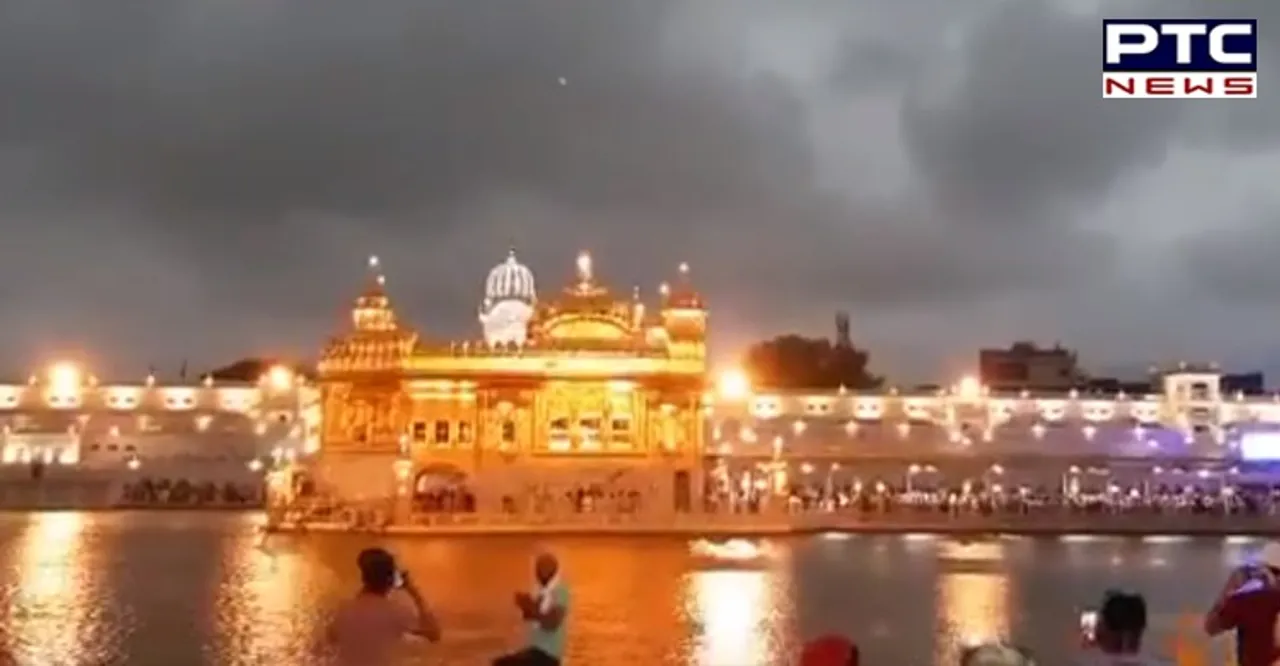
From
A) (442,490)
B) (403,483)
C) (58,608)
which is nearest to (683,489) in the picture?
(442,490)

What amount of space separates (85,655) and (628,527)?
110ft

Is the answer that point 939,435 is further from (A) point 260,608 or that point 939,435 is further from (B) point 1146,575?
(A) point 260,608

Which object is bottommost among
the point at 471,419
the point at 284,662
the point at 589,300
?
the point at 284,662

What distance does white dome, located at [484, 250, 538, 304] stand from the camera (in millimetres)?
77312

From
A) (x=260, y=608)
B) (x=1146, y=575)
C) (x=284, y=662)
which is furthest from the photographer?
(x=1146, y=575)

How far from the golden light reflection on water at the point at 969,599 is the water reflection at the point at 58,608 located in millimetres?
9374

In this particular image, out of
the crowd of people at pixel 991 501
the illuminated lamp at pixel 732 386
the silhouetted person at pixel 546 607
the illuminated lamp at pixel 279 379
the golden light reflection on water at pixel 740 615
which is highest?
the illuminated lamp at pixel 279 379

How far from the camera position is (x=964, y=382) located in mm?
89375

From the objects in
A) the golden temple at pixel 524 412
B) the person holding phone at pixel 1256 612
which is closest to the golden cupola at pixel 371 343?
the golden temple at pixel 524 412

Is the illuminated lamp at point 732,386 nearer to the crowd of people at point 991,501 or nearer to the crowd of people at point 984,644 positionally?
the crowd of people at point 991,501

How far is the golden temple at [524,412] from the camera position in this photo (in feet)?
192

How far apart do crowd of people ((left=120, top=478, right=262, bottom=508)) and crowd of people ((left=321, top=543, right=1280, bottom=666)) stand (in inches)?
2763

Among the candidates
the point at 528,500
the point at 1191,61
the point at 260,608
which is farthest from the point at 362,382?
the point at 1191,61

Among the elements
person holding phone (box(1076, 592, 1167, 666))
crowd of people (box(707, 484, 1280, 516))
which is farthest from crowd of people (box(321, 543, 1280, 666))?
crowd of people (box(707, 484, 1280, 516))
